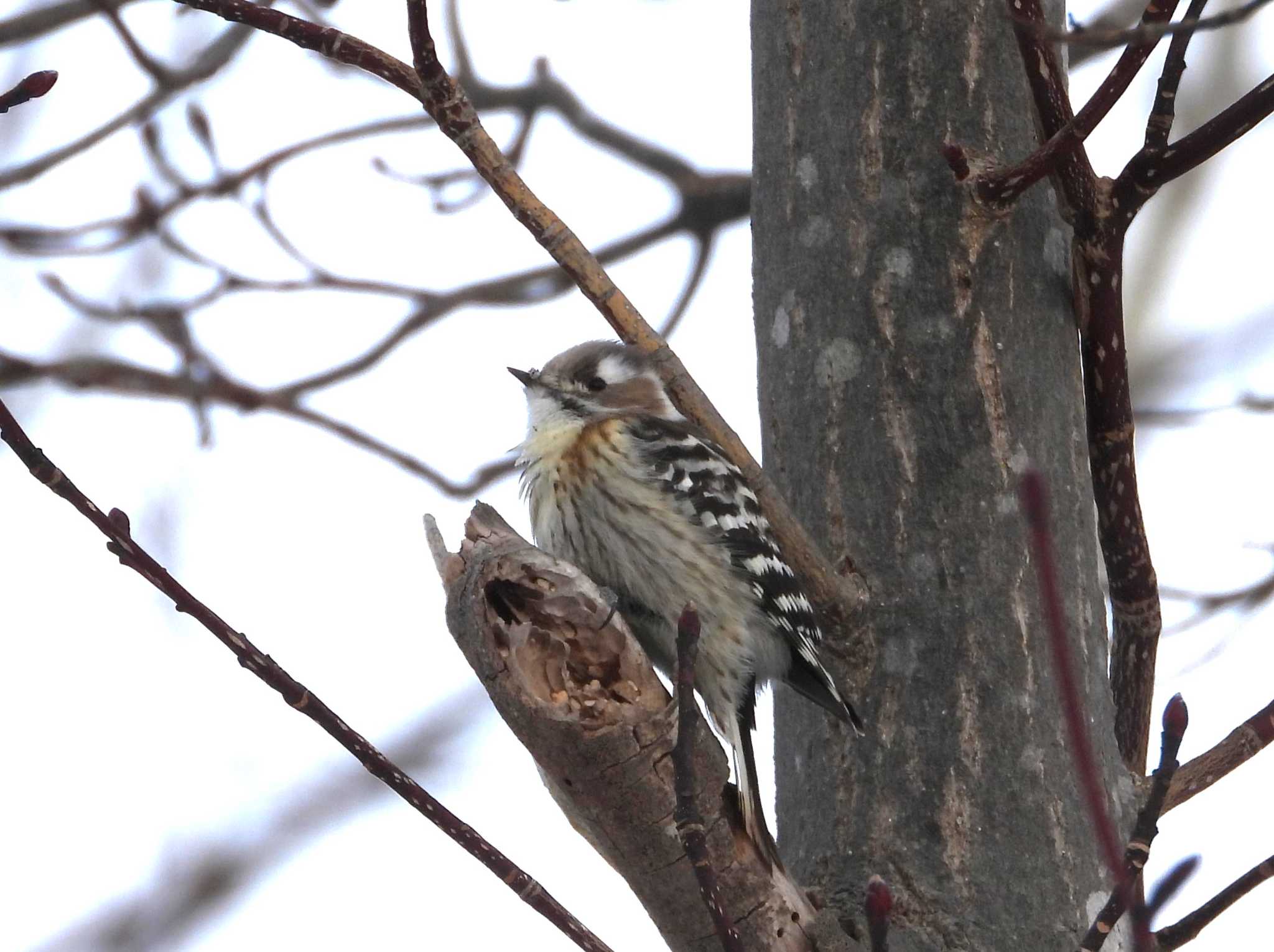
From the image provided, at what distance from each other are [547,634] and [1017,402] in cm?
122

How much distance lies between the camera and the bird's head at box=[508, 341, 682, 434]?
182 inches

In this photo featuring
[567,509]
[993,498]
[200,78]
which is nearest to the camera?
[993,498]

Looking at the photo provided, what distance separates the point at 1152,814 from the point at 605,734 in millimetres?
871

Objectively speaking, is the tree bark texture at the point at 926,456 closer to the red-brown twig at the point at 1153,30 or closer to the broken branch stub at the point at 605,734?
the broken branch stub at the point at 605,734

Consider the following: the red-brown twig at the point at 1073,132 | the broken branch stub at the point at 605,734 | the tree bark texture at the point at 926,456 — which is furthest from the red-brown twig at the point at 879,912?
the red-brown twig at the point at 1073,132

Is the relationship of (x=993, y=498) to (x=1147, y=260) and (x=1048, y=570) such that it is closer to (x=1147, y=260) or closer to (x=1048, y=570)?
(x=1048, y=570)

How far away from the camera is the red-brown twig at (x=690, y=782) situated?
2.01 meters

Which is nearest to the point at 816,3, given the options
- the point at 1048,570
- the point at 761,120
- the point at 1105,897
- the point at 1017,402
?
the point at 761,120

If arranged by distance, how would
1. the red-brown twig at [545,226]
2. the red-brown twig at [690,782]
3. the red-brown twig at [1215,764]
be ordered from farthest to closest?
the red-brown twig at [1215,764] < the red-brown twig at [545,226] < the red-brown twig at [690,782]

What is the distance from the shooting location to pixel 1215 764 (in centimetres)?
290

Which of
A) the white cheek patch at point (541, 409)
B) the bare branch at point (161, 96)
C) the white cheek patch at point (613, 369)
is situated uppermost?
the bare branch at point (161, 96)

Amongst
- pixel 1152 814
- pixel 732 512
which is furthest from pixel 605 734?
pixel 732 512

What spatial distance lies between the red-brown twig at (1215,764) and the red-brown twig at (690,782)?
3.79 feet

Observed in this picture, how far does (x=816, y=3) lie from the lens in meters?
3.47
